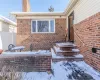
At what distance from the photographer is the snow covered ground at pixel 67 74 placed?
5027mm

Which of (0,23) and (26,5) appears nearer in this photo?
(0,23)

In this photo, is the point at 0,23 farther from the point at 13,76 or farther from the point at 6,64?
the point at 13,76

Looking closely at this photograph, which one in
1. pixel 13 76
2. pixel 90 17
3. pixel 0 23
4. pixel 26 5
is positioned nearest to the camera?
pixel 13 76

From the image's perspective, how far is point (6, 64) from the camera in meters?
5.65

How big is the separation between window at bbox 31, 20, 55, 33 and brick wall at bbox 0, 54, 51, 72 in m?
7.17

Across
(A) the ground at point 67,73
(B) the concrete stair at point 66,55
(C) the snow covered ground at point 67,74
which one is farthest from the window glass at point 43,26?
(C) the snow covered ground at point 67,74

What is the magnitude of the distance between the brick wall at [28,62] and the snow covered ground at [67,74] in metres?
0.23

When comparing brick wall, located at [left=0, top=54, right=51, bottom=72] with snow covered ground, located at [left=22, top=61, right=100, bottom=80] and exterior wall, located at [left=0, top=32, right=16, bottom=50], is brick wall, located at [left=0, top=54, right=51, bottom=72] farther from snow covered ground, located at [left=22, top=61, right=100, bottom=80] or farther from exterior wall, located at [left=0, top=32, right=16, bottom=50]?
exterior wall, located at [left=0, top=32, right=16, bottom=50]

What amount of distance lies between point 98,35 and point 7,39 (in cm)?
985

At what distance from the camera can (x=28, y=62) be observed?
18.6 feet

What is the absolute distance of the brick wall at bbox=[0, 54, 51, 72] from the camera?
5.64 m

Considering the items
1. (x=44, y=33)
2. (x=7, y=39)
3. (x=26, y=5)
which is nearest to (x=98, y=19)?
(x=44, y=33)

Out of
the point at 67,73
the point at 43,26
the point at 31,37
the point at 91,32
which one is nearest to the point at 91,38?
the point at 91,32

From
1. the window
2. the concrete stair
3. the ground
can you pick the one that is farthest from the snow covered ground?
the window
